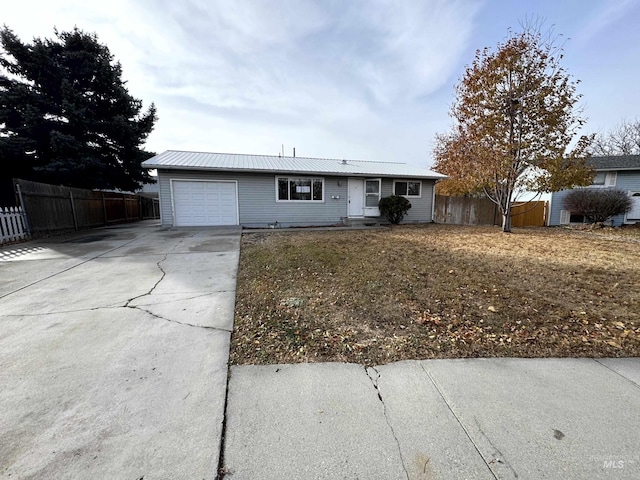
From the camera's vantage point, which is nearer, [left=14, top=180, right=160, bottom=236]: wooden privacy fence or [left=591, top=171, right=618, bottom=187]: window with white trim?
[left=14, top=180, right=160, bottom=236]: wooden privacy fence

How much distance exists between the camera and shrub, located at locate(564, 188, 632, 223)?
41.7ft

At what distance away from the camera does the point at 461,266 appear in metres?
5.36

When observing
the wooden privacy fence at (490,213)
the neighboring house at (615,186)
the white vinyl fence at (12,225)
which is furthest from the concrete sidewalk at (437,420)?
the neighboring house at (615,186)

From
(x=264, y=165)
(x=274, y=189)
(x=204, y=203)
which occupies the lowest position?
(x=204, y=203)

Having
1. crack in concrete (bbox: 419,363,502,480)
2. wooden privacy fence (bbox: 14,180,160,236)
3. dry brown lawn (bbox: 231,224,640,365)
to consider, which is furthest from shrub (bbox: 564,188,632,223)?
wooden privacy fence (bbox: 14,180,160,236)

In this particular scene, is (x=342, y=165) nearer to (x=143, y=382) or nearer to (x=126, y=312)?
(x=126, y=312)

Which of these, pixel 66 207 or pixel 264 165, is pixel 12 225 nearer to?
pixel 66 207

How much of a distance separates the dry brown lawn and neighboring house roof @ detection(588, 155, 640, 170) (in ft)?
42.8

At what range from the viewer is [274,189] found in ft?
40.1

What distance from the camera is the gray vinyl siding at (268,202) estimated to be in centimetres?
1102

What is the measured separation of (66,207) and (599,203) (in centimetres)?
2301

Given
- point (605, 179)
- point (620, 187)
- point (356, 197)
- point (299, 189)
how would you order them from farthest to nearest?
1. point (605, 179)
2. point (620, 187)
3. point (356, 197)
4. point (299, 189)

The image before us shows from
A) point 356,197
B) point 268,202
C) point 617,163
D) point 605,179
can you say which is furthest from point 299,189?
point 617,163

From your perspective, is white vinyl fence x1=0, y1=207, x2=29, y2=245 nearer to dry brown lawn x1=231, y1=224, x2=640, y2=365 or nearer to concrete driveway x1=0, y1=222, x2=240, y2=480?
concrete driveway x1=0, y1=222, x2=240, y2=480
